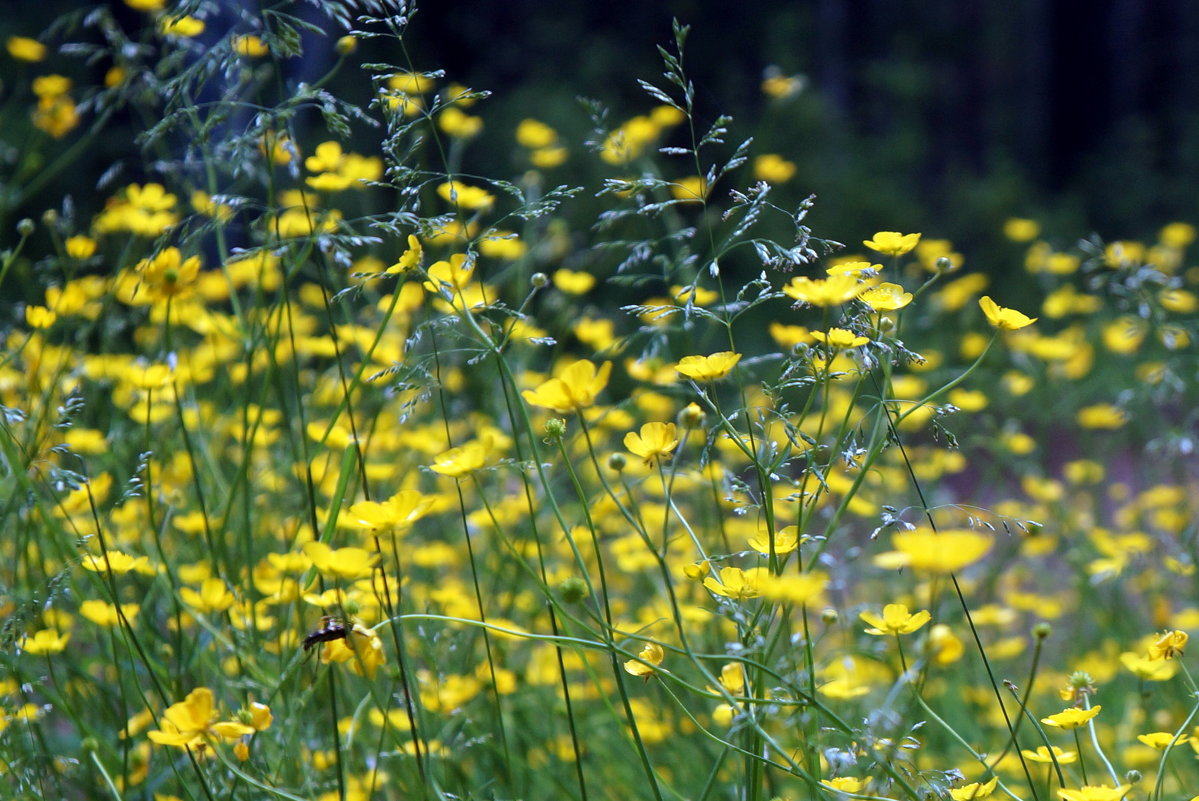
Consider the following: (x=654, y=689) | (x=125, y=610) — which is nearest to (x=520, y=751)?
(x=654, y=689)

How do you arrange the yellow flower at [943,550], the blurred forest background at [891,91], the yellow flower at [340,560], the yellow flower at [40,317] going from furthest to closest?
the blurred forest background at [891,91], the yellow flower at [40,317], the yellow flower at [340,560], the yellow flower at [943,550]

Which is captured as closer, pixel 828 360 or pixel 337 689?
pixel 828 360

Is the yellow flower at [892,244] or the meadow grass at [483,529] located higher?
the yellow flower at [892,244]

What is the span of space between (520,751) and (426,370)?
1.89ft

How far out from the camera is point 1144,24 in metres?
6.39

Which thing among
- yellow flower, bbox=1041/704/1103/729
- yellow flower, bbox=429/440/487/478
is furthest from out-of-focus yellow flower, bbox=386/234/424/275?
yellow flower, bbox=1041/704/1103/729

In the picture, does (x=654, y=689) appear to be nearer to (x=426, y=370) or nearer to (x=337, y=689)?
(x=337, y=689)

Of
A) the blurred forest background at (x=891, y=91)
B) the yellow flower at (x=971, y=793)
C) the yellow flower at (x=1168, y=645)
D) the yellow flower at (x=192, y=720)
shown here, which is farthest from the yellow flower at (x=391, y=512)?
the blurred forest background at (x=891, y=91)

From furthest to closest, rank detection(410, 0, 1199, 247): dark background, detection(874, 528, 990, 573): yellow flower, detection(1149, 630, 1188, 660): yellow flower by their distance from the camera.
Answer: detection(410, 0, 1199, 247): dark background < detection(1149, 630, 1188, 660): yellow flower < detection(874, 528, 990, 573): yellow flower

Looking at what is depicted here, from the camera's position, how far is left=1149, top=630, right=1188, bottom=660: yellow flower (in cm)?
72

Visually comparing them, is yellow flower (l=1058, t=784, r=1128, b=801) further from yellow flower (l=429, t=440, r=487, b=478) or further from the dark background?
the dark background

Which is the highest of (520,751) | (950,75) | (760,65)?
(520,751)

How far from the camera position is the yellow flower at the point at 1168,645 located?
0.72m

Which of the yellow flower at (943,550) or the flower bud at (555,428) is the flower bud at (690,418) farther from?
the yellow flower at (943,550)
